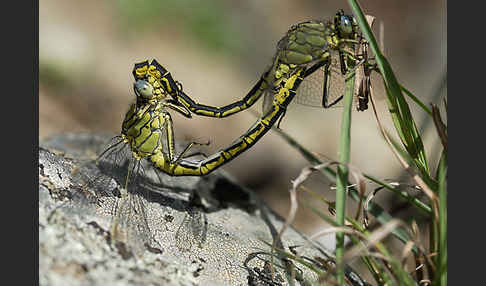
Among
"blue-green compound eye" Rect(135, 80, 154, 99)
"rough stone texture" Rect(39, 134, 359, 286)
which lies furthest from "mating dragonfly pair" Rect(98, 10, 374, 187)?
"rough stone texture" Rect(39, 134, 359, 286)

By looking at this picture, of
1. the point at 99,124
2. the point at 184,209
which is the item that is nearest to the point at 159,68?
the point at 184,209

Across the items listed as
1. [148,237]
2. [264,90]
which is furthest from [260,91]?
[148,237]

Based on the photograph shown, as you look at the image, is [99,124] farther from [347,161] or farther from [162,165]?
[347,161]

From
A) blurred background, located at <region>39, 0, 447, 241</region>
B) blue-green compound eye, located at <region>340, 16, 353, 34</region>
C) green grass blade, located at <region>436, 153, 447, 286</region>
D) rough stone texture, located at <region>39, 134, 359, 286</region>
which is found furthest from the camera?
blurred background, located at <region>39, 0, 447, 241</region>

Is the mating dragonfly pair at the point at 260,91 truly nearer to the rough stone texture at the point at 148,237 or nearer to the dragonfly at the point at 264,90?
the dragonfly at the point at 264,90

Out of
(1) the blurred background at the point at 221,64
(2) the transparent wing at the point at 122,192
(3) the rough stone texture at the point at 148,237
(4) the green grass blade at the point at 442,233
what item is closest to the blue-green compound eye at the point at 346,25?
(4) the green grass blade at the point at 442,233

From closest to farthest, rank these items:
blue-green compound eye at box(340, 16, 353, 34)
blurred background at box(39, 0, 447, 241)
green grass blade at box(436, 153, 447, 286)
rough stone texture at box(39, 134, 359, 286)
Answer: rough stone texture at box(39, 134, 359, 286) → green grass blade at box(436, 153, 447, 286) → blue-green compound eye at box(340, 16, 353, 34) → blurred background at box(39, 0, 447, 241)

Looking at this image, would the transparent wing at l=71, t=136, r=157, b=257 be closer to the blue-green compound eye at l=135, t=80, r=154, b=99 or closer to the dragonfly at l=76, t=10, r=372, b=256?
the dragonfly at l=76, t=10, r=372, b=256

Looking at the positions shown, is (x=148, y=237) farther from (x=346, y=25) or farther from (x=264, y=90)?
(x=346, y=25)
